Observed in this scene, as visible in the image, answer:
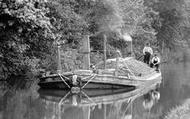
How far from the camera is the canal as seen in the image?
49.5 ft

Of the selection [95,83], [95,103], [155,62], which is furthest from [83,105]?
[155,62]

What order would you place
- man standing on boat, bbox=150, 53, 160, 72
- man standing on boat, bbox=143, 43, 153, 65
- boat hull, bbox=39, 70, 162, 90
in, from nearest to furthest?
boat hull, bbox=39, 70, 162, 90 < man standing on boat, bbox=143, 43, 153, 65 < man standing on boat, bbox=150, 53, 160, 72

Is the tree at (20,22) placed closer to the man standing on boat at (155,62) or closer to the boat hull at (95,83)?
the boat hull at (95,83)

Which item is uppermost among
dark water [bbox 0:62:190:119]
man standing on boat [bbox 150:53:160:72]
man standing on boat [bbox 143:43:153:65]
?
man standing on boat [bbox 143:43:153:65]

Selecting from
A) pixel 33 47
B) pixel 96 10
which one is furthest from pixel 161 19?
pixel 33 47

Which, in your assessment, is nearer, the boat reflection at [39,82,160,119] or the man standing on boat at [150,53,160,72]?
the boat reflection at [39,82,160,119]

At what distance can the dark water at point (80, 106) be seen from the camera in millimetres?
15055

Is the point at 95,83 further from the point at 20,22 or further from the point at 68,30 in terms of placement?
the point at 20,22

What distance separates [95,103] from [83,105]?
77cm

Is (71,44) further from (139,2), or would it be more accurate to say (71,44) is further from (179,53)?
(179,53)

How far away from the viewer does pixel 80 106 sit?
55.0ft

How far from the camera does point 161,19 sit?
44750 mm

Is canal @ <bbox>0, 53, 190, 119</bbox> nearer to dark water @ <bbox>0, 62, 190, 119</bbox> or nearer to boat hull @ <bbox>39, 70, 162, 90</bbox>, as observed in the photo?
dark water @ <bbox>0, 62, 190, 119</bbox>

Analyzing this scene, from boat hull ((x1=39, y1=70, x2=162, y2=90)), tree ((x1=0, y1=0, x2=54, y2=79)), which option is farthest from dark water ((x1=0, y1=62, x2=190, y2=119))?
tree ((x1=0, y1=0, x2=54, y2=79))
